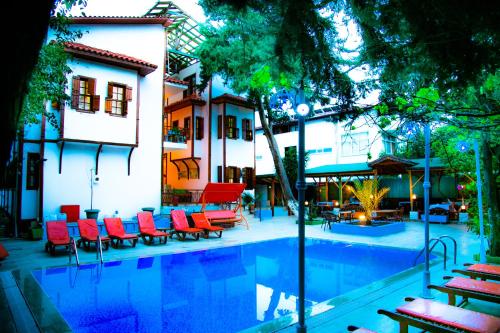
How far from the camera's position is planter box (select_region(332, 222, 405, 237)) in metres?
13.8

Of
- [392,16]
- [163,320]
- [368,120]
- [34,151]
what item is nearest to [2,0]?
[392,16]

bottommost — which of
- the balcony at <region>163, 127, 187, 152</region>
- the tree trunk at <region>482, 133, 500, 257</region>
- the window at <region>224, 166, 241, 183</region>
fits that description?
the tree trunk at <region>482, 133, 500, 257</region>

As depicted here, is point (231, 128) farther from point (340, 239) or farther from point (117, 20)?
point (340, 239)

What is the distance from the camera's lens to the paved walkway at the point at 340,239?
15.9ft

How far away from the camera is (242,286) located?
755 centimetres

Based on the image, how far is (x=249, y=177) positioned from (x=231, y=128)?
164 inches

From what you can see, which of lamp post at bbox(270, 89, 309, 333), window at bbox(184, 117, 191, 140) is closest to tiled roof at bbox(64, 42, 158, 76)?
window at bbox(184, 117, 191, 140)

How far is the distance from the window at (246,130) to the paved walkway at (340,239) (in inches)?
405

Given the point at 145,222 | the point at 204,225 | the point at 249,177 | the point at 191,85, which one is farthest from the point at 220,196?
the point at 191,85

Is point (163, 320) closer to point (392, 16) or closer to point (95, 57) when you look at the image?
point (392, 16)

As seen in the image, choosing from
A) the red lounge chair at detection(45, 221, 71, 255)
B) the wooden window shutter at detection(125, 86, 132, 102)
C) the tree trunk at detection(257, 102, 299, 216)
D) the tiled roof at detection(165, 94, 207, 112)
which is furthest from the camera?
the tiled roof at detection(165, 94, 207, 112)

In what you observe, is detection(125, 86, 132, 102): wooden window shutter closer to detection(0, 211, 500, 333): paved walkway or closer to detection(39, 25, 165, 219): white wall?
detection(39, 25, 165, 219): white wall

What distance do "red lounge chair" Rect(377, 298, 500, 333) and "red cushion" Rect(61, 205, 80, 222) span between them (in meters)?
14.2

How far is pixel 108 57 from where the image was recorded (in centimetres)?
1521
